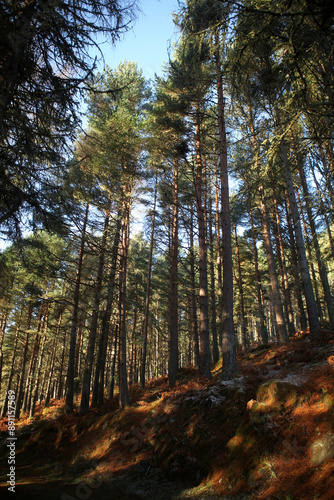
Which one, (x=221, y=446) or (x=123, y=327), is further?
(x=123, y=327)

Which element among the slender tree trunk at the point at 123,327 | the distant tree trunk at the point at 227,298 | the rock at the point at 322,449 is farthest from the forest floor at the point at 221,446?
the slender tree trunk at the point at 123,327

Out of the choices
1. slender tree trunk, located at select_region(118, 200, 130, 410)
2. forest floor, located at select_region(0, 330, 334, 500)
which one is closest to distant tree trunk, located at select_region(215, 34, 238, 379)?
forest floor, located at select_region(0, 330, 334, 500)

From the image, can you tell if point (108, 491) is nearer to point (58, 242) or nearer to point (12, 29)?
point (12, 29)

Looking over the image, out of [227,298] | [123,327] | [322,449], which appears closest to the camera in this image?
[322,449]

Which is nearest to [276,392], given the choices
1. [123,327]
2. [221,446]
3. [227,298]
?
[221,446]

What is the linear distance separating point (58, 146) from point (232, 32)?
509 cm

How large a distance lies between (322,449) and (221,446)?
8.33ft

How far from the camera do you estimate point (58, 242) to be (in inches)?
788

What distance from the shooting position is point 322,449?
4121 millimetres

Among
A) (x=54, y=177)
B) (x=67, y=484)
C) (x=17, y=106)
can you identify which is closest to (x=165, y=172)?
(x=54, y=177)

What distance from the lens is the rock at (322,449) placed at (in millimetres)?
4000

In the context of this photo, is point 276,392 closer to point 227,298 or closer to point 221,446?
point 221,446

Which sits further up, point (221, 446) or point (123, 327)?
point (123, 327)

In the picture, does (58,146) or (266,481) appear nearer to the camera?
(266,481)
